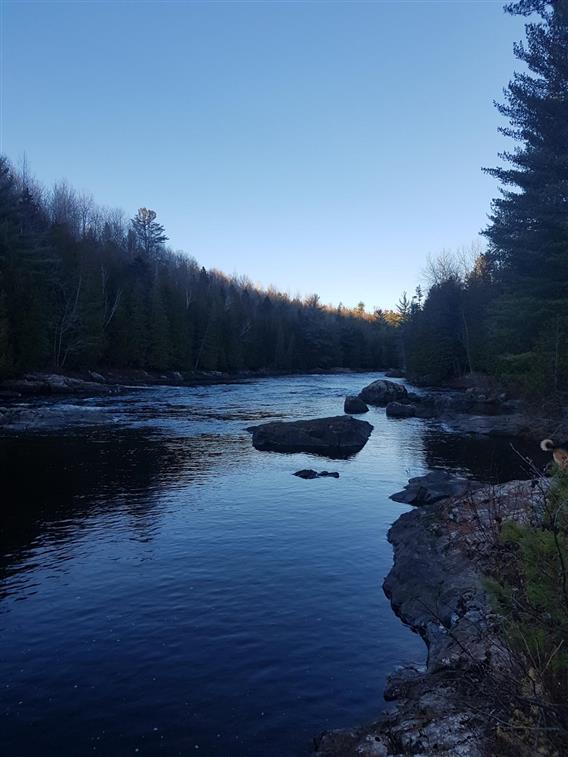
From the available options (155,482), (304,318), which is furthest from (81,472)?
(304,318)

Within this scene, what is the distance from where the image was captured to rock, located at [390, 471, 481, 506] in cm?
1605

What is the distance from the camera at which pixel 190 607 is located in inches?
366

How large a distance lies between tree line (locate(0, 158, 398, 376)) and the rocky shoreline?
40.3m

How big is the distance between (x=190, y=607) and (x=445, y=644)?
4226mm

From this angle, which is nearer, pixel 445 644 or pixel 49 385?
pixel 445 644

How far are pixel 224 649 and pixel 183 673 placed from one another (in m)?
0.81

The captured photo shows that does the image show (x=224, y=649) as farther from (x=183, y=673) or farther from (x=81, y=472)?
(x=81, y=472)

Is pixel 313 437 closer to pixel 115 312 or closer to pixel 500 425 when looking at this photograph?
pixel 500 425

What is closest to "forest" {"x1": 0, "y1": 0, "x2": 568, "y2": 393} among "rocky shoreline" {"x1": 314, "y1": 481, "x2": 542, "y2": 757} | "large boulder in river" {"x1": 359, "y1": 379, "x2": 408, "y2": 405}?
"large boulder in river" {"x1": 359, "y1": 379, "x2": 408, "y2": 405}

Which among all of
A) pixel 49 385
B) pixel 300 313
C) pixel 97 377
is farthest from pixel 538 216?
pixel 300 313

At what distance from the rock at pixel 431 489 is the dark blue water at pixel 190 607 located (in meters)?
0.61

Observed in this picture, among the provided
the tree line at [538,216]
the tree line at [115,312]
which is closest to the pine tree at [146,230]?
the tree line at [115,312]

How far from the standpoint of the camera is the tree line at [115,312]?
50719 mm

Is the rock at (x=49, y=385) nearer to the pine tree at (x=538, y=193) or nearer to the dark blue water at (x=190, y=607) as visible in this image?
the dark blue water at (x=190, y=607)
